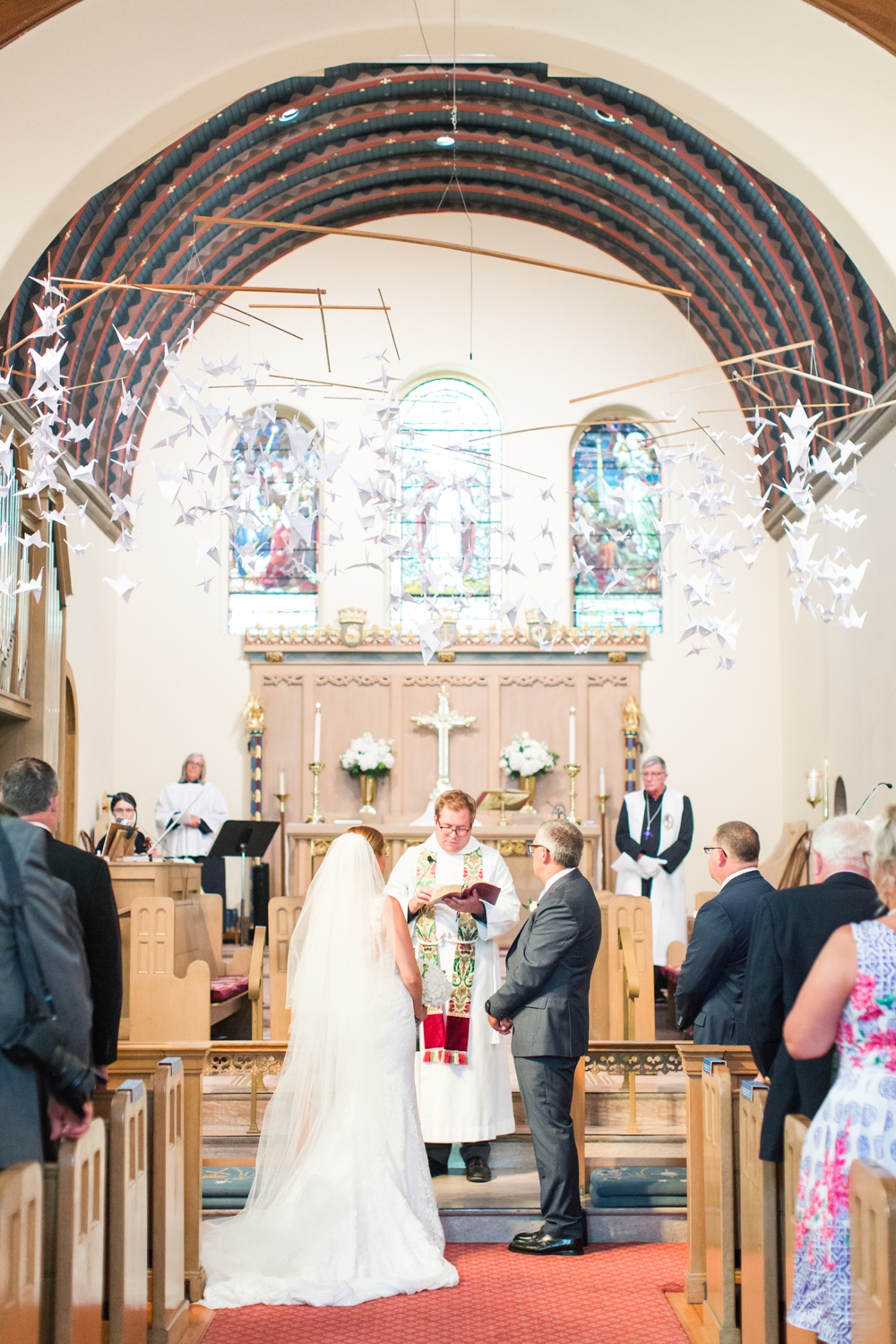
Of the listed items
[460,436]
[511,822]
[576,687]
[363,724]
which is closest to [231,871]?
[363,724]

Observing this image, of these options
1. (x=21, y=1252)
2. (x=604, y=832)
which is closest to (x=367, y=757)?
(x=604, y=832)

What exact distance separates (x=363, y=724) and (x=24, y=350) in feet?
16.2

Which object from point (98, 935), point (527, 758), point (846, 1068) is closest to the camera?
point (846, 1068)

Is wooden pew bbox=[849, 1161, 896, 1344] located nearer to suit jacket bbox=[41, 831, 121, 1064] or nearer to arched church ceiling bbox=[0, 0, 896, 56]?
suit jacket bbox=[41, 831, 121, 1064]

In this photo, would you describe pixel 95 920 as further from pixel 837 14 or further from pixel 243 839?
pixel 243 839

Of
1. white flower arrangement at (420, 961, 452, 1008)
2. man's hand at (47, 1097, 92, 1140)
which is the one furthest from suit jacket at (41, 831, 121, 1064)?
white flower arrangement at (420, 961, 452, 1008)

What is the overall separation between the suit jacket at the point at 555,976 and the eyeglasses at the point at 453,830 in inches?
24.9

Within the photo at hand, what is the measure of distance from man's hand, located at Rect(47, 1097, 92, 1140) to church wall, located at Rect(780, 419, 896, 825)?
22.4ft

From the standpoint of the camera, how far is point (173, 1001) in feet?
21.1

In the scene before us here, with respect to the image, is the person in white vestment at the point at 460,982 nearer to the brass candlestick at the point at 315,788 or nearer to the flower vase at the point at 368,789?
the brass candlestick at the point at 315,788

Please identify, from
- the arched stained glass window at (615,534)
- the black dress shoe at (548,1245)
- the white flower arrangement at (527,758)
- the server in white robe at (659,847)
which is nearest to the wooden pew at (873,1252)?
the black dress shoe at (548,1245)

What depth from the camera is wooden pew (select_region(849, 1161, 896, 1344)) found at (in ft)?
8.00

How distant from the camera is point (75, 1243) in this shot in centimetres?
317

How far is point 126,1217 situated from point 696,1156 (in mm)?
2058
